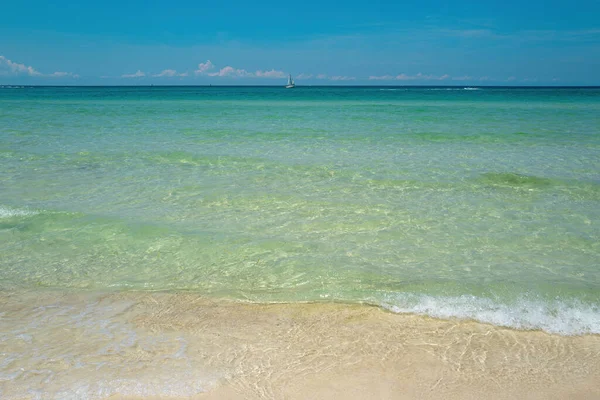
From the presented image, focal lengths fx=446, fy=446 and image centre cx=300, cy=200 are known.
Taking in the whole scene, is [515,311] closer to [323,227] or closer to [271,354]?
[271,354]

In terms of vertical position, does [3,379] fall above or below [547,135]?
below

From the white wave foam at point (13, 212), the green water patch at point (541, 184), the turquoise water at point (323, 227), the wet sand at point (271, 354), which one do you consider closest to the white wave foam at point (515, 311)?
the turquoise water at point (323, 227)

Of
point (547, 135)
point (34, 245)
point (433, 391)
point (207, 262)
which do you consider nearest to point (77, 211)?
point (34, 245)

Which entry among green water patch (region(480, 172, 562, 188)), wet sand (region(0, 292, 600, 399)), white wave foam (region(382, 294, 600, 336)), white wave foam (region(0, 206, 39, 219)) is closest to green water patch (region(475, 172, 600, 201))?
green water patch (region(480, 172, 562, 188))

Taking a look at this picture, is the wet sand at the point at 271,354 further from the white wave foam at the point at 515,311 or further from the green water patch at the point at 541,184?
the green water patch at the point at 541,184

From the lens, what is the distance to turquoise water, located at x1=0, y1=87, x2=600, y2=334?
4.71 m

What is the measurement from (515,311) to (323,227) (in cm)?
297

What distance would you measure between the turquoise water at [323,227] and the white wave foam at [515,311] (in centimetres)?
2

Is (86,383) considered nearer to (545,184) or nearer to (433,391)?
(433,391)

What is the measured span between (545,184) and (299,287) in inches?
254

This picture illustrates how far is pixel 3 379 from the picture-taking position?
3.15 meters

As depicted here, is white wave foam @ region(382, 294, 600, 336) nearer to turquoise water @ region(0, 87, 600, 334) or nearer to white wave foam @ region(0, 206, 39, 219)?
turquoise water @ region(0, 87, 600, 334)

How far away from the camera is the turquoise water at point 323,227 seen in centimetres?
471

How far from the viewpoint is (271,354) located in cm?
352
